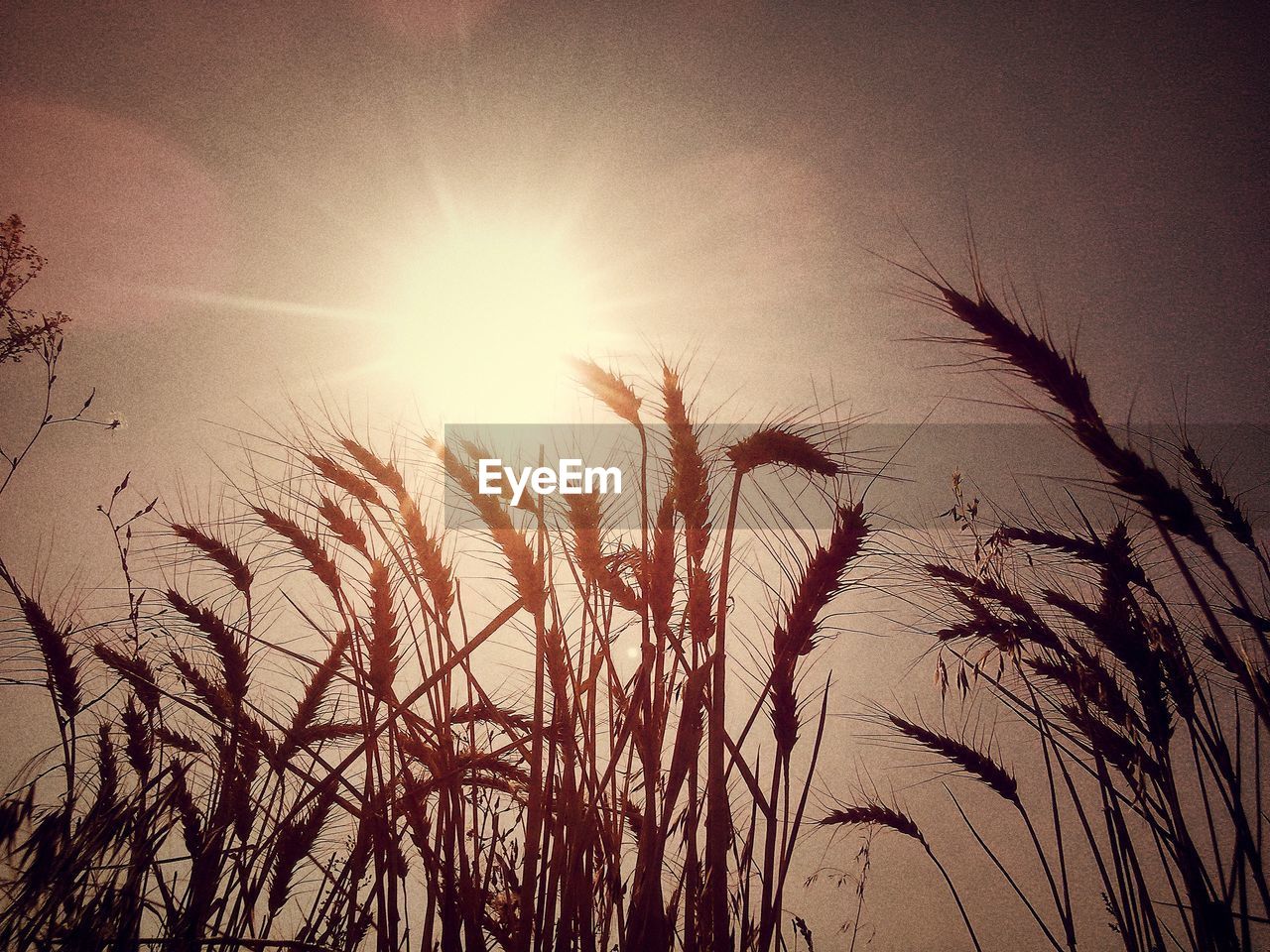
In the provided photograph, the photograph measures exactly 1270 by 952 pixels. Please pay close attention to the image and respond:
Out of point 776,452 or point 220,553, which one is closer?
point 776,452

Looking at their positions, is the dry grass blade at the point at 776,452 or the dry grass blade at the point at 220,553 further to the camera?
the dry grass blade at the point at 220,553

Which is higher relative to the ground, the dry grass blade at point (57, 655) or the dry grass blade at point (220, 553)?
the dry grass blade at point (220, 553)

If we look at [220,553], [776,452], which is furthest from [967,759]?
[220,553]

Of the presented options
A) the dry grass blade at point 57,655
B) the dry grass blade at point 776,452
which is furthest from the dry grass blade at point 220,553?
the dry grass blade at point 776,452

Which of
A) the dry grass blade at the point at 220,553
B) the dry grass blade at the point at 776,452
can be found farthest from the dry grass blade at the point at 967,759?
the dry grass blade at the point at 220,553

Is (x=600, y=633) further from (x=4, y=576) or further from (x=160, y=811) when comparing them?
(x=4, y=576)

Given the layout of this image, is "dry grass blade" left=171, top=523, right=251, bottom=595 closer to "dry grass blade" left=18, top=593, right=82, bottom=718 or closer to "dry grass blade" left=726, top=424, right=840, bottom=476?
"dry grass blade" left=18, top=593, right=82, bottom=718

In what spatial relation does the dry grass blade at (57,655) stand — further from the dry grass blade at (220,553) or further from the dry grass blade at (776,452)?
the dry grass blade at (776,452)

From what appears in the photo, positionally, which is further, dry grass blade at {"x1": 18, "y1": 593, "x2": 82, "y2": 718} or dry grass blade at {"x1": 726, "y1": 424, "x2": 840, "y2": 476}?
dry grass blade at {"x1": 18, "y1": 593, "x2": 82, "y2": 718}

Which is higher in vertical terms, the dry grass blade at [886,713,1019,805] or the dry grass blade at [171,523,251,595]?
the dry grass blade at [171,523,251,595]

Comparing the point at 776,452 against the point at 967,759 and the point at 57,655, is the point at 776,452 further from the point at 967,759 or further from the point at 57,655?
the point at 57,655

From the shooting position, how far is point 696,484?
5.60 ft

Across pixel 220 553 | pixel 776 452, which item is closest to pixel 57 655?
pixel 220 553

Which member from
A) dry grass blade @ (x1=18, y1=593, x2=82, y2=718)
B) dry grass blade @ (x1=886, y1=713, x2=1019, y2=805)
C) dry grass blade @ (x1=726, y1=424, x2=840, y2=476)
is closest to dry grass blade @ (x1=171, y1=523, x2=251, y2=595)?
dry grass blade @ (x1=18, y1=593, x2=82, y2=718)
